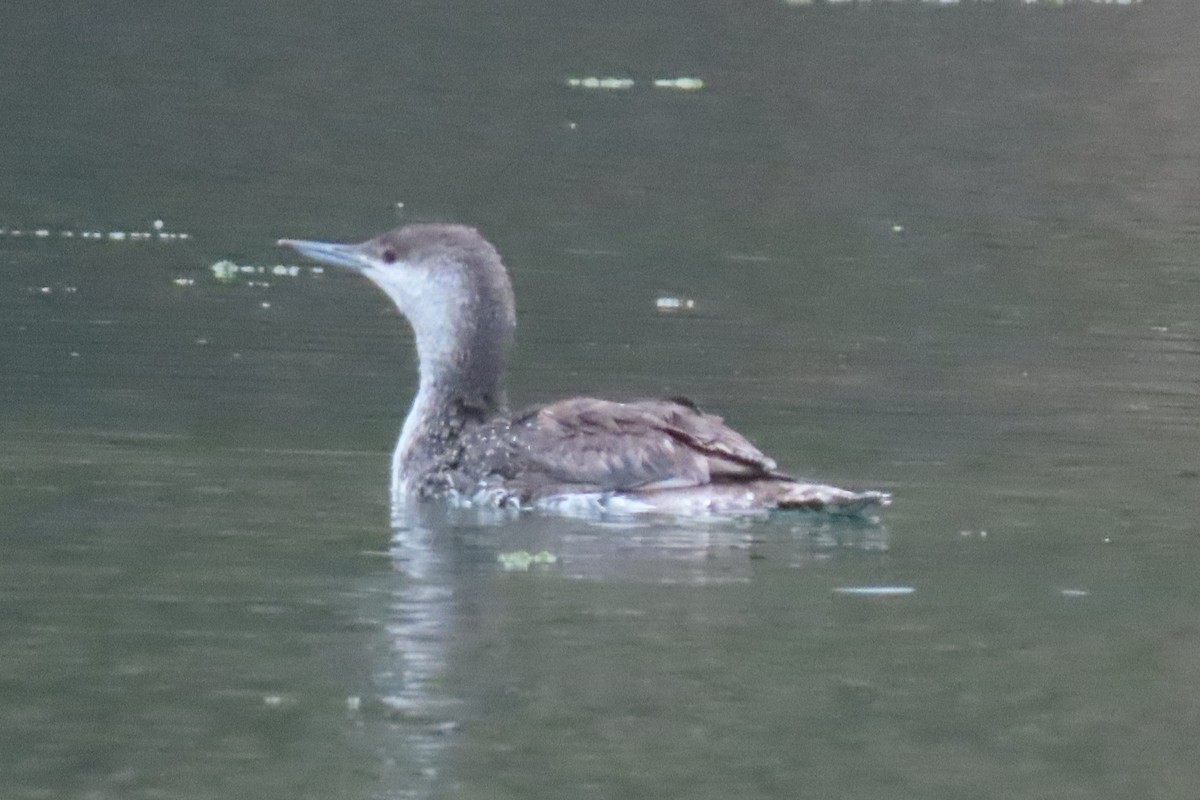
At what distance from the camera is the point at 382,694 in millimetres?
9078

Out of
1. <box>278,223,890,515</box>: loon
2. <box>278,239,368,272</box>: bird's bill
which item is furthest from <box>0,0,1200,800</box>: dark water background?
<box>278,239,368,272</box>: bird's bill

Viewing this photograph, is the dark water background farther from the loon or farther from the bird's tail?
the loon

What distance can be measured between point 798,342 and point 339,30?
2002 centimetres

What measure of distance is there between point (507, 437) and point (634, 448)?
66 cm

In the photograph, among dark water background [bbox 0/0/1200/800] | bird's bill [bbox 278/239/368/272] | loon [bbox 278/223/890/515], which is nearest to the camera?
dark water background [bbox 0/0/1200/800]

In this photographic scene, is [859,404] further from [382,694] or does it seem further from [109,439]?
[382,694]

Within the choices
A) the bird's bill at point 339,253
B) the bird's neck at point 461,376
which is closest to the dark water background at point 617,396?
the bird's neck at point 461,376

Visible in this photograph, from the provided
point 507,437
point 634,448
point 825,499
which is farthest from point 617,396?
point 825,499

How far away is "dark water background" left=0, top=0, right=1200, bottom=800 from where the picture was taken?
8727 millimetres

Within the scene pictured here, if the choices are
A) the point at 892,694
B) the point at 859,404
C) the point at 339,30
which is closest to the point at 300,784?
the point at 892,694

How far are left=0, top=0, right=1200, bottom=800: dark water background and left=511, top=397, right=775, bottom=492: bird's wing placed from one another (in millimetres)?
291

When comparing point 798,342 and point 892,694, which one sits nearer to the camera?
point 892,694

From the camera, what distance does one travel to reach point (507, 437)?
40.5ft

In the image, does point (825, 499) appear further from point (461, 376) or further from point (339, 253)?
point (339, 253)
